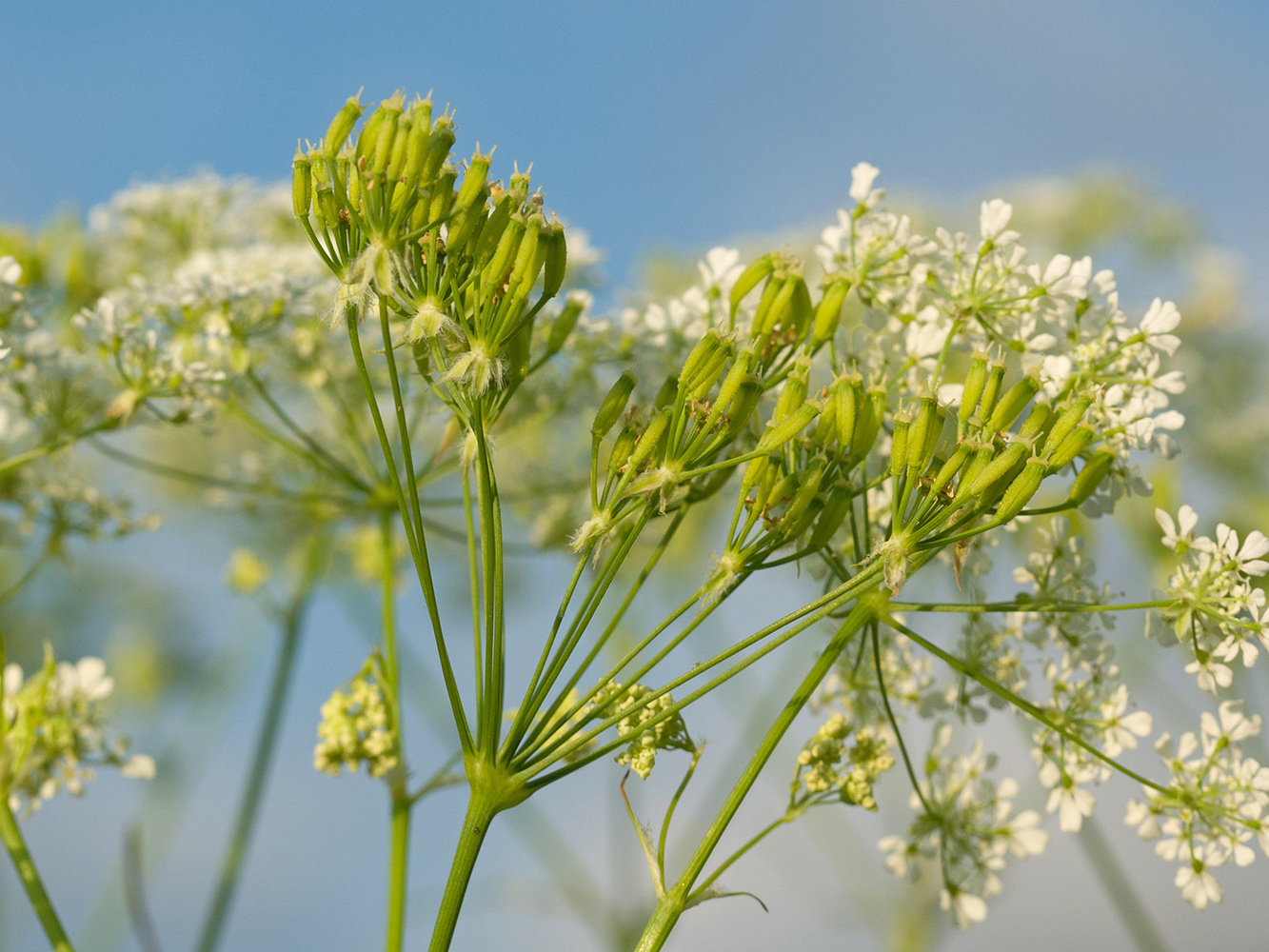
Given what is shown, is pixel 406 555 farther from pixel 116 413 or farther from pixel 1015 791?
pixel 1015 791

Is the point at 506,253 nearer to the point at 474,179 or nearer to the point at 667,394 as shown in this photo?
the point at 474,179

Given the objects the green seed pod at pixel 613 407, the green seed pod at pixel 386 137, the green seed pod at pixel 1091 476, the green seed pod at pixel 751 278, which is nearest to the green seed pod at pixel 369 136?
the green seed pod at pixel 386 137

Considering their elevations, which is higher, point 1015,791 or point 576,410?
point 576,410

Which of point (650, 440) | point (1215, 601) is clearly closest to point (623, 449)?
point (650, 440)

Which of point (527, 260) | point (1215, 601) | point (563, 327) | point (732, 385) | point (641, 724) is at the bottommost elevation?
point (641, 724)

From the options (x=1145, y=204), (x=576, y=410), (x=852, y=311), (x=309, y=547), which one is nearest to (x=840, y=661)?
(x=576, y=410)
